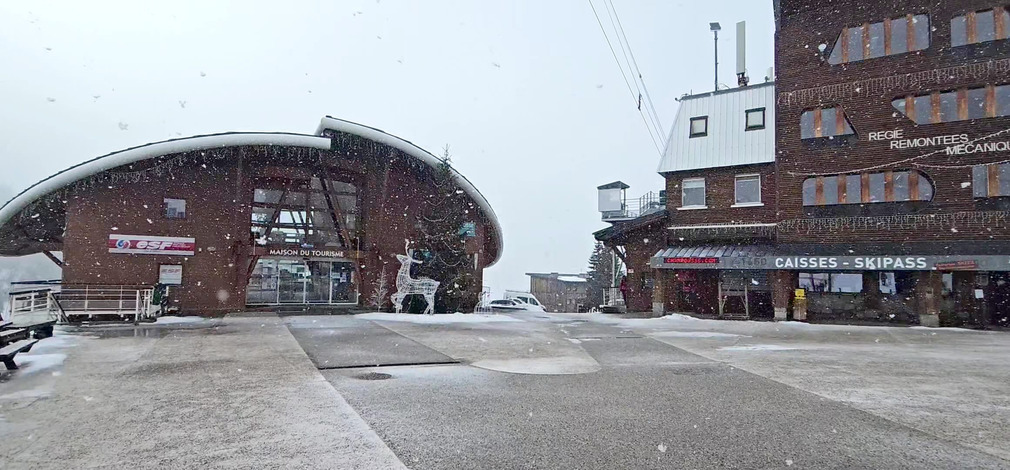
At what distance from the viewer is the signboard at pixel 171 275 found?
2266 cm

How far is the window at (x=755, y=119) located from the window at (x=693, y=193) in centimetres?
315

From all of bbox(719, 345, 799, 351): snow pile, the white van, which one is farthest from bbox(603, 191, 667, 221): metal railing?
bbox(719, 345, 799, 351): snow pile

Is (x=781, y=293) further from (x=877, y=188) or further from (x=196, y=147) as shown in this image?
(x=196, y=147)

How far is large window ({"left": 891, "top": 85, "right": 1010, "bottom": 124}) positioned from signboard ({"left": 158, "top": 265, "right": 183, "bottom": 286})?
27570mm

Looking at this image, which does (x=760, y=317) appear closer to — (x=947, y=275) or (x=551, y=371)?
(x=947, y=275)

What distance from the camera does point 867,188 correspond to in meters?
21.1

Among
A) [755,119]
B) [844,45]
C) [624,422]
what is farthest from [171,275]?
[844,45]

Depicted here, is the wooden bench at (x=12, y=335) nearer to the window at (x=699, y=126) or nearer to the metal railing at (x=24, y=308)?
the metal railing at (x=24, y=308)

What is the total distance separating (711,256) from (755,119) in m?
7.01

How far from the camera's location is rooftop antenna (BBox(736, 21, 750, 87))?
28.5 m

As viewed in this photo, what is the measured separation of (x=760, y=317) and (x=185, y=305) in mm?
22881

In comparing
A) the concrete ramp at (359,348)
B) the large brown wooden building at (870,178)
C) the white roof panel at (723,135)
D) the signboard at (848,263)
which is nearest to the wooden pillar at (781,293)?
the large brown wooden building at (870,178)

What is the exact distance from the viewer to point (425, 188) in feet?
89.0

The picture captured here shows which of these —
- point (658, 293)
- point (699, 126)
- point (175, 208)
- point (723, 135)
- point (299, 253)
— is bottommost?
point (658, 293)
